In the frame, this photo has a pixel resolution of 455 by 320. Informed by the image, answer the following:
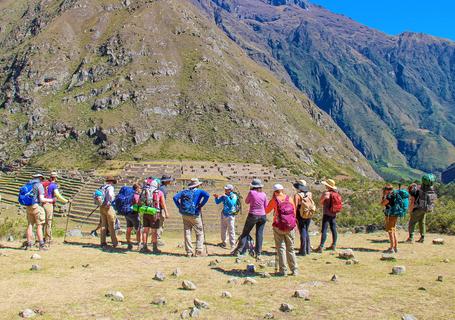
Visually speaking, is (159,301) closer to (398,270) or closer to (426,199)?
(398,270)

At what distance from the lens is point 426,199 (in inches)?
673

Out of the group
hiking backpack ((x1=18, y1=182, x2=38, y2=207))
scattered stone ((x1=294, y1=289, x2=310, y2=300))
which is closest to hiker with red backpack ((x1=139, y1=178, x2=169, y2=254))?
hiking backpack ((x1=18, y1=182, x2=38, y2=207))

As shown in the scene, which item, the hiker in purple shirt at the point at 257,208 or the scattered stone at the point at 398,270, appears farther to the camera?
the hiker in purple shirt at the point at 257,208

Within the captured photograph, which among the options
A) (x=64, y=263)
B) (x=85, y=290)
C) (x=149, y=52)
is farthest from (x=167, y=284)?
(x=149, y=52)

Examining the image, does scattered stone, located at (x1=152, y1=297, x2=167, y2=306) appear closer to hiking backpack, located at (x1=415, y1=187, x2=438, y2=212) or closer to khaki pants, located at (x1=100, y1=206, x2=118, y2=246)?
khaki pants, located at (x1=100, y1=206, x2=118, y2=246)

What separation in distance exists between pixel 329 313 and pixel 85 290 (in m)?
5.16

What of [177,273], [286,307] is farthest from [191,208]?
[286,307]

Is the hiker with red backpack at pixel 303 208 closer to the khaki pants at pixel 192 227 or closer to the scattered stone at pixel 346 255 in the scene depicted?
the scattered stone at pixel 346 255

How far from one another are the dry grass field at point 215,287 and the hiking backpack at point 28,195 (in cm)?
152

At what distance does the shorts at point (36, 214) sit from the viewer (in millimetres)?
14711

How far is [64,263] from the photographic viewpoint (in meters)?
13.1

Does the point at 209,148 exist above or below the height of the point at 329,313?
above

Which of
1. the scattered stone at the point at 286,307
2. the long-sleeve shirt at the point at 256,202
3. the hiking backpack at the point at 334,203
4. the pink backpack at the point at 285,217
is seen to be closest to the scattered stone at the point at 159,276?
the pink backpack at the point at 285,217

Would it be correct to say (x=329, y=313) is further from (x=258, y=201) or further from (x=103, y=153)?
(x=103, y=153)
